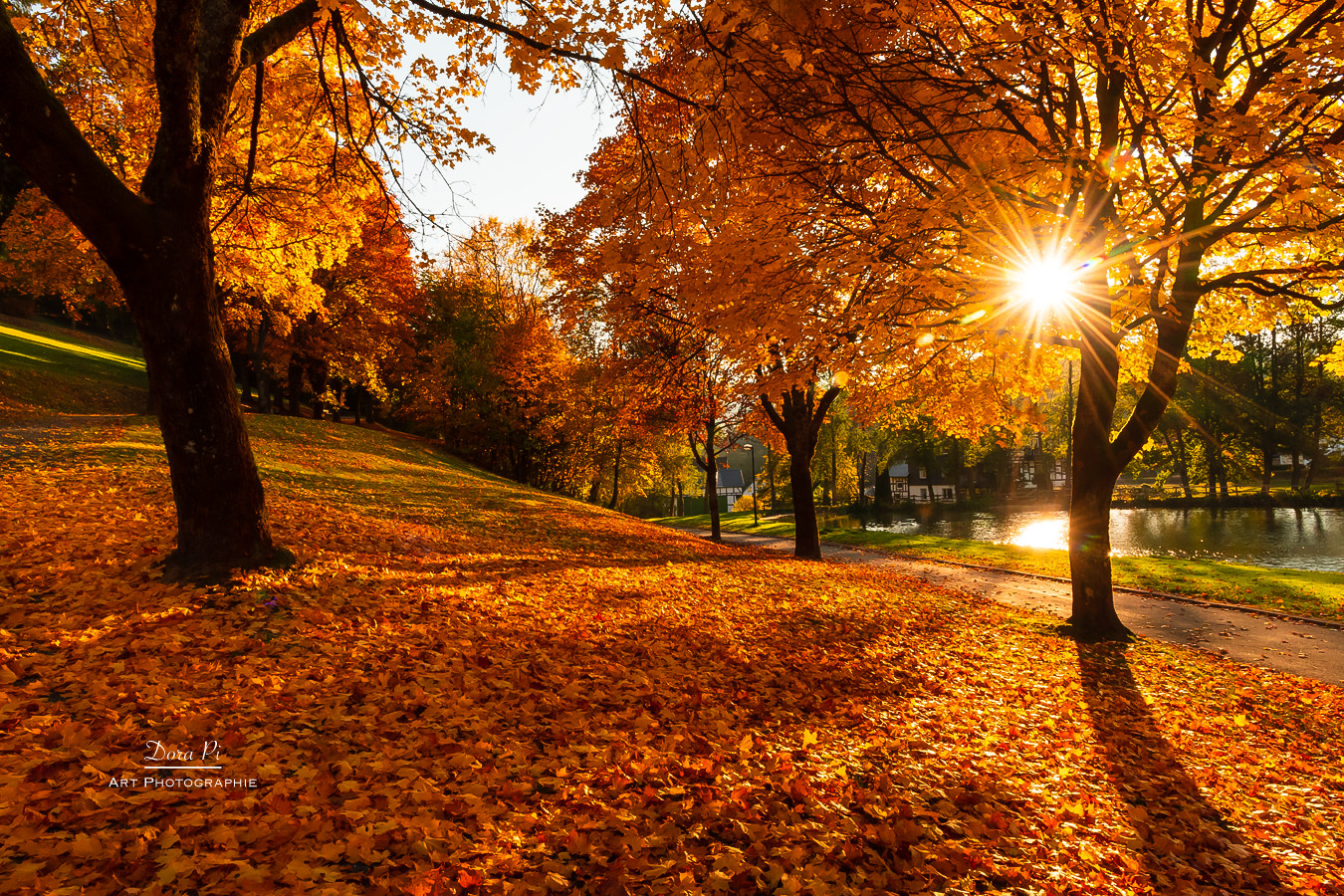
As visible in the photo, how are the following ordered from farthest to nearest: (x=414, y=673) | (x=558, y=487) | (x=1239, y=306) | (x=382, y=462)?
(x=558, y=487)
(x=382, y=462)
(x=1239, y=306)
(x=414, y=673)

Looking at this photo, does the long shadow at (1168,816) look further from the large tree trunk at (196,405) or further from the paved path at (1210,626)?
the large tree trunk at (196,405)

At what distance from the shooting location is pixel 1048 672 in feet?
23.5

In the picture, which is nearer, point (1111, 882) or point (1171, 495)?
point (1111, 882)

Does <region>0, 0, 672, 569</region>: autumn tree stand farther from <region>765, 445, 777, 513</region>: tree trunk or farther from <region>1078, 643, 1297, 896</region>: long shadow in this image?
<region>765, 445, 777, 513</region>: tree trunk

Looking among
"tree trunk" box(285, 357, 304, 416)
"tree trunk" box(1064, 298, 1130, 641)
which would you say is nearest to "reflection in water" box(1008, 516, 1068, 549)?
"tree trunk" box(1064, 298, 1130, 641)

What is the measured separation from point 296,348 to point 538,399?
11.0 metres

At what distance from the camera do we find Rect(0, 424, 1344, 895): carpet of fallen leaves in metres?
2.66

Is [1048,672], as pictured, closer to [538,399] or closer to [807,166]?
[807,166]

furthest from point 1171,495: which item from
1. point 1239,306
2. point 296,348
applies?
point 296,348

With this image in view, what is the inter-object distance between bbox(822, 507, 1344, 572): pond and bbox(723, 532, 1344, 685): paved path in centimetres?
1145

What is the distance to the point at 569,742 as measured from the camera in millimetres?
3789

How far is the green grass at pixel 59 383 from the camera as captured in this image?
60.6 feet

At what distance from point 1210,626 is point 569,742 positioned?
494 inches

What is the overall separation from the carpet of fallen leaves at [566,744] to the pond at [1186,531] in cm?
2009
